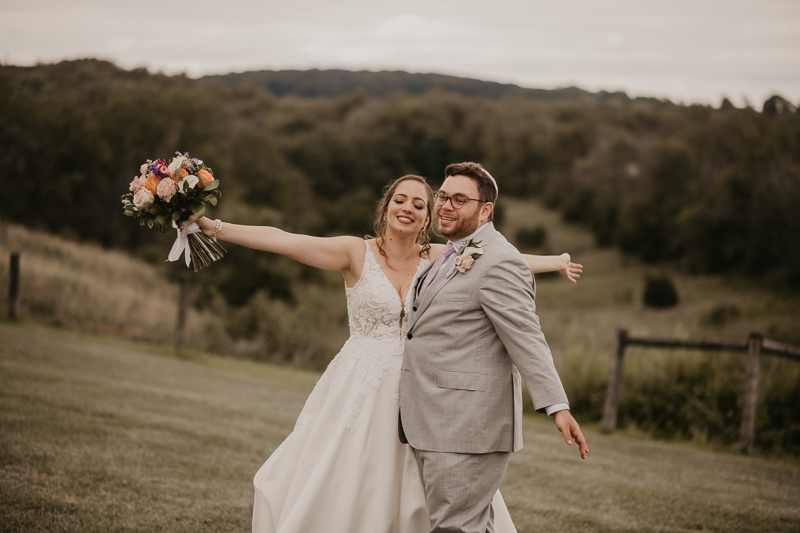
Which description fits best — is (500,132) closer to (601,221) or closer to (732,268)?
(601,221)

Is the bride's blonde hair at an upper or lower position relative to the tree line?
lower

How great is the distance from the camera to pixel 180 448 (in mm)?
6621

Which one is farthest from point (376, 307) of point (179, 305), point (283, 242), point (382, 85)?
point (382, 85)

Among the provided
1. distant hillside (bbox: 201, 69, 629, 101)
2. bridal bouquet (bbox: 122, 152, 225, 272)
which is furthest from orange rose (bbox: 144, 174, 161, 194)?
distant hillside (bbox: 201, 69, 629, 101)

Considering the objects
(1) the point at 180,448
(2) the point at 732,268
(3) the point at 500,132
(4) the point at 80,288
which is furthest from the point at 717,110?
(1) the point at 180,448

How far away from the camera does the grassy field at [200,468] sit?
4.86m

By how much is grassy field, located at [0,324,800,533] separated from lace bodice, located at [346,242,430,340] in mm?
1851

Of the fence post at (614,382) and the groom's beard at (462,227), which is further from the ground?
the groom's beard at (462,227)

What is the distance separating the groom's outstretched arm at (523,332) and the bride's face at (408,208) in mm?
962

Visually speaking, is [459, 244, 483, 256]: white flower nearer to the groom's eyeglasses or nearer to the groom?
the groom

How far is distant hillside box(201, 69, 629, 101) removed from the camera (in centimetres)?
10919

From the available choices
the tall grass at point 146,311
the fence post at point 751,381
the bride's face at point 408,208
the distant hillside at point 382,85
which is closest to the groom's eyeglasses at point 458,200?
the bride's face at point 408,208

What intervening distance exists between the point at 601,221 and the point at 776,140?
17482 mm

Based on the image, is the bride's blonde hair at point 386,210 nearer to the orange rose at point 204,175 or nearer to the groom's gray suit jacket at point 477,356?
the groom's gray suit jacket at point 477,356
